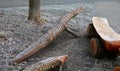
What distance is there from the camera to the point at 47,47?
274 inches

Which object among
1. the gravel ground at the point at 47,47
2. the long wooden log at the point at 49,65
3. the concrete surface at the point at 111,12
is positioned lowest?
the concrete surface at the point at 111,12

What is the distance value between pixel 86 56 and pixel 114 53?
59cm

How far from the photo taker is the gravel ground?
588 centimetres

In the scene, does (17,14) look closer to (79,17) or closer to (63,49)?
(79,17)

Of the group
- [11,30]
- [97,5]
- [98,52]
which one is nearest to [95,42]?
[98,52]

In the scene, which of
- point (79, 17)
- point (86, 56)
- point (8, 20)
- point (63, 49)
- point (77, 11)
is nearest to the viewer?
point (86, 56)

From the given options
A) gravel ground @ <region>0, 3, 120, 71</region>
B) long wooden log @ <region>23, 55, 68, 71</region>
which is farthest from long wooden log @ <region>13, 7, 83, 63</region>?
long wooden log @ <region>23, 55, 68, 71</region>

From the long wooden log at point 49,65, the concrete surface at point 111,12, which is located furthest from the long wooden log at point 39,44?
the concrete surface at point 111,12

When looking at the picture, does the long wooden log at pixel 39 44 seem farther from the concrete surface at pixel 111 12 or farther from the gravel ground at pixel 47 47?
the concrete surface at pixel 111 12

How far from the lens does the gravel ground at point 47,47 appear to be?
588cm

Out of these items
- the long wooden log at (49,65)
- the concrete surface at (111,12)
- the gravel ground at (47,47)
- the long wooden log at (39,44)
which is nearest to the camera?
the long wooden log at (49,65)

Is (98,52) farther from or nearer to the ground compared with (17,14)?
farther from the ground

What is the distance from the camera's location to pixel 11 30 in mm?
8070

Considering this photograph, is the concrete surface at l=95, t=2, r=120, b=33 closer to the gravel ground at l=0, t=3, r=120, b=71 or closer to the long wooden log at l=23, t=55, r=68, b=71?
the gravel ground at l=0, t=3, r=120, b=71
